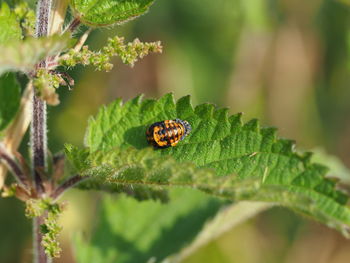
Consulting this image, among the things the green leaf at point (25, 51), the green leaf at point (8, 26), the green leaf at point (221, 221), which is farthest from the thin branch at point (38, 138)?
the green leaf at point (221, 221)

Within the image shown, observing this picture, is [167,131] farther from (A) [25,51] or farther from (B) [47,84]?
(A) [25,51]

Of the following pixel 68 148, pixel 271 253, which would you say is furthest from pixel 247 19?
pixel 68 148

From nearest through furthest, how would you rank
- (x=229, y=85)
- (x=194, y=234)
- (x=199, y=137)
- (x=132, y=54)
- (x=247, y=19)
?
(x=132, y=54), (x=199, y=137), (x=194, y=234), (x=247, y=19), (x=229, y=85)

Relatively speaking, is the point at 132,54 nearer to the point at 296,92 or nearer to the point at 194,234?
the point at 194,234

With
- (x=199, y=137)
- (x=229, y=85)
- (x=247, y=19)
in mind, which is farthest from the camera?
(x=229, y=85)

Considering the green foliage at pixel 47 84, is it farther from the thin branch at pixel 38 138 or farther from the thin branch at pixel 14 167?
the thin branch at pixel 14 167

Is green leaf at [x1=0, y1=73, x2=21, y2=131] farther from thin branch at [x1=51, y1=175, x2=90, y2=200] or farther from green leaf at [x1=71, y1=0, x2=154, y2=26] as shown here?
green leaf at [x1=71, y1=0, x2=154, y2=26]
